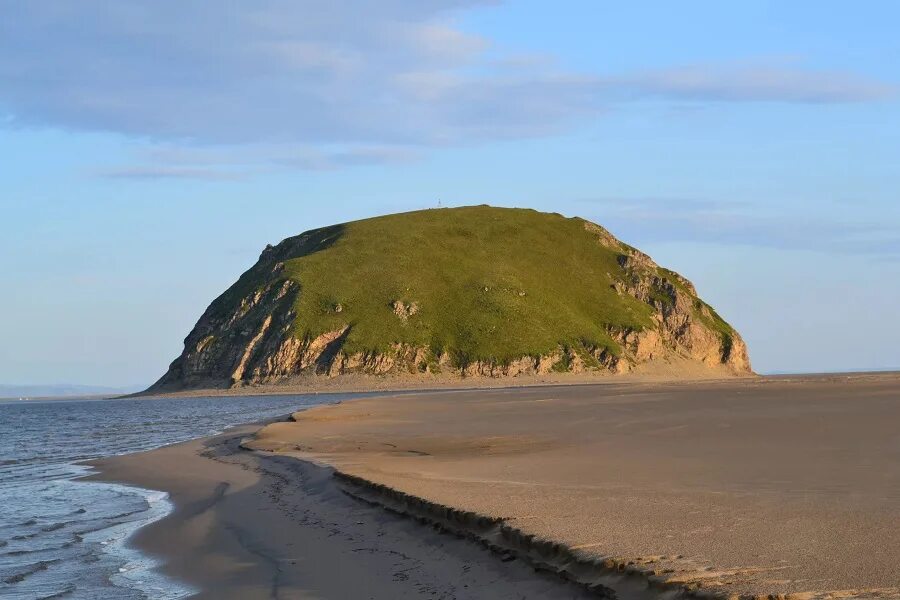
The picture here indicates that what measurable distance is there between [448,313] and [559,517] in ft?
493

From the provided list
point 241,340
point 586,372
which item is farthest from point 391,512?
point 241,340

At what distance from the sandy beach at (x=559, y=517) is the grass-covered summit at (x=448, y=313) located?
123081 millimetres

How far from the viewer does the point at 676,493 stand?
14.9 meters

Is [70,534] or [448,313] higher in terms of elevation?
[448,313]

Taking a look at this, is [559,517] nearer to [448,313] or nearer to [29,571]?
[29,571]

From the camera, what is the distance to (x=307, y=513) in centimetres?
1786

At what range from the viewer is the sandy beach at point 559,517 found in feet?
31.7

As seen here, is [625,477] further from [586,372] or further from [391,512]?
[586,372]

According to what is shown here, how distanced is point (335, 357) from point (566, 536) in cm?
14245

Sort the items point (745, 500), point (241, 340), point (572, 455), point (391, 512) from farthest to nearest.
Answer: point (241, 340)
point (572, 455)
point (391, 512)
point (745, 500)

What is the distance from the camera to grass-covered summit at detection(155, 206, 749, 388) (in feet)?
504

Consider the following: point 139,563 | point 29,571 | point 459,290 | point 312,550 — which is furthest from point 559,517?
point 459,290

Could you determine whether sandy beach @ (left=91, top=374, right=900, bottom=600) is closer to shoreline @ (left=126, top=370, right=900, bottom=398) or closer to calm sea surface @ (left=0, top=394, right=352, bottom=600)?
calm sea surface @ (left=0, top=394, right=352, bottom=600)

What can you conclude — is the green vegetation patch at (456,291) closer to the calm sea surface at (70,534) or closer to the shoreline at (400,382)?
the shoreline at (400,382)
